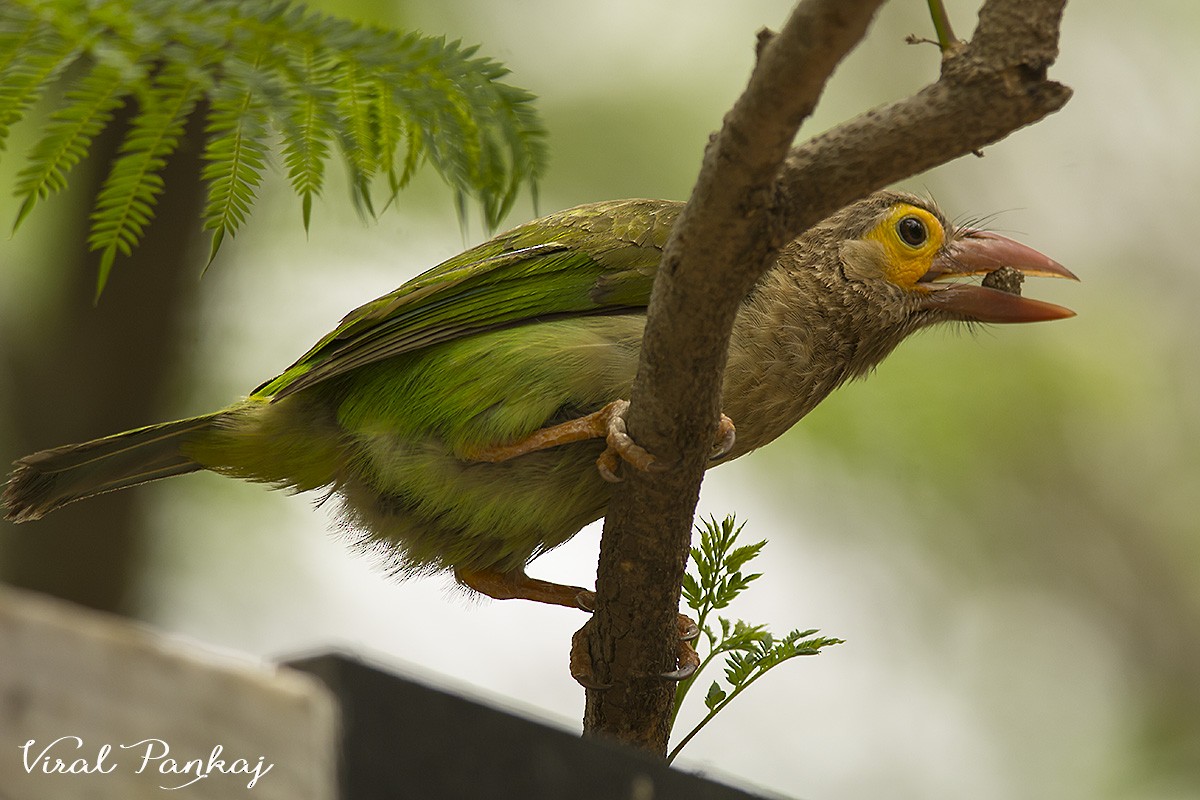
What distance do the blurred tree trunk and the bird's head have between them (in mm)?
2689

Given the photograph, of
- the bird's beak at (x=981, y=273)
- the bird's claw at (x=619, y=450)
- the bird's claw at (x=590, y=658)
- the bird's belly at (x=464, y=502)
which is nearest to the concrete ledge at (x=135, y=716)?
the bird's claw at (x=619, y=450)

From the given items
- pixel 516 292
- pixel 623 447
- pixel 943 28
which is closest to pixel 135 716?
pixel 623 447

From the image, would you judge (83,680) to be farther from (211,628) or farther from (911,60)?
(911,60)

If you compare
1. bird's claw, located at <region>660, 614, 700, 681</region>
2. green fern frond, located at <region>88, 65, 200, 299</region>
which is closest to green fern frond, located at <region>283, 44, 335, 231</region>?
green fern frond, located at <region>88, 65, 200, 299</region>

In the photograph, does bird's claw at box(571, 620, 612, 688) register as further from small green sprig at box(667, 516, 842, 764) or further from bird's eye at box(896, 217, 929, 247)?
bird's eye at box(896, 217, 929, 247)

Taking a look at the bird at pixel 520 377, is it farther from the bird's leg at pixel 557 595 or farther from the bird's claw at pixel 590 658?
the bird's claw at pixel 590 658

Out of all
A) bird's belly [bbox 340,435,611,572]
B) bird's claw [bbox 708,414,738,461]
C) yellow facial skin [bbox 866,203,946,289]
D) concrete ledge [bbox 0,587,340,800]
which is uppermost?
yellow facial skin [bbox 866,203,946,289]

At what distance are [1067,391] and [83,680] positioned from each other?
5.63 metres

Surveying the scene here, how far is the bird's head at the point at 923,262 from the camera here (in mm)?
3090

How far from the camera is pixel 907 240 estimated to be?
10.3 feet

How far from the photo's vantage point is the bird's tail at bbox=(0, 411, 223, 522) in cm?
293

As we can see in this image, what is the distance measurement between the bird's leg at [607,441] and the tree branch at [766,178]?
0.10ft

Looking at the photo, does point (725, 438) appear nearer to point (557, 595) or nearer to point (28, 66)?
point (557, 595)

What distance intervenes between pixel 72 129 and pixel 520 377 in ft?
3.31
